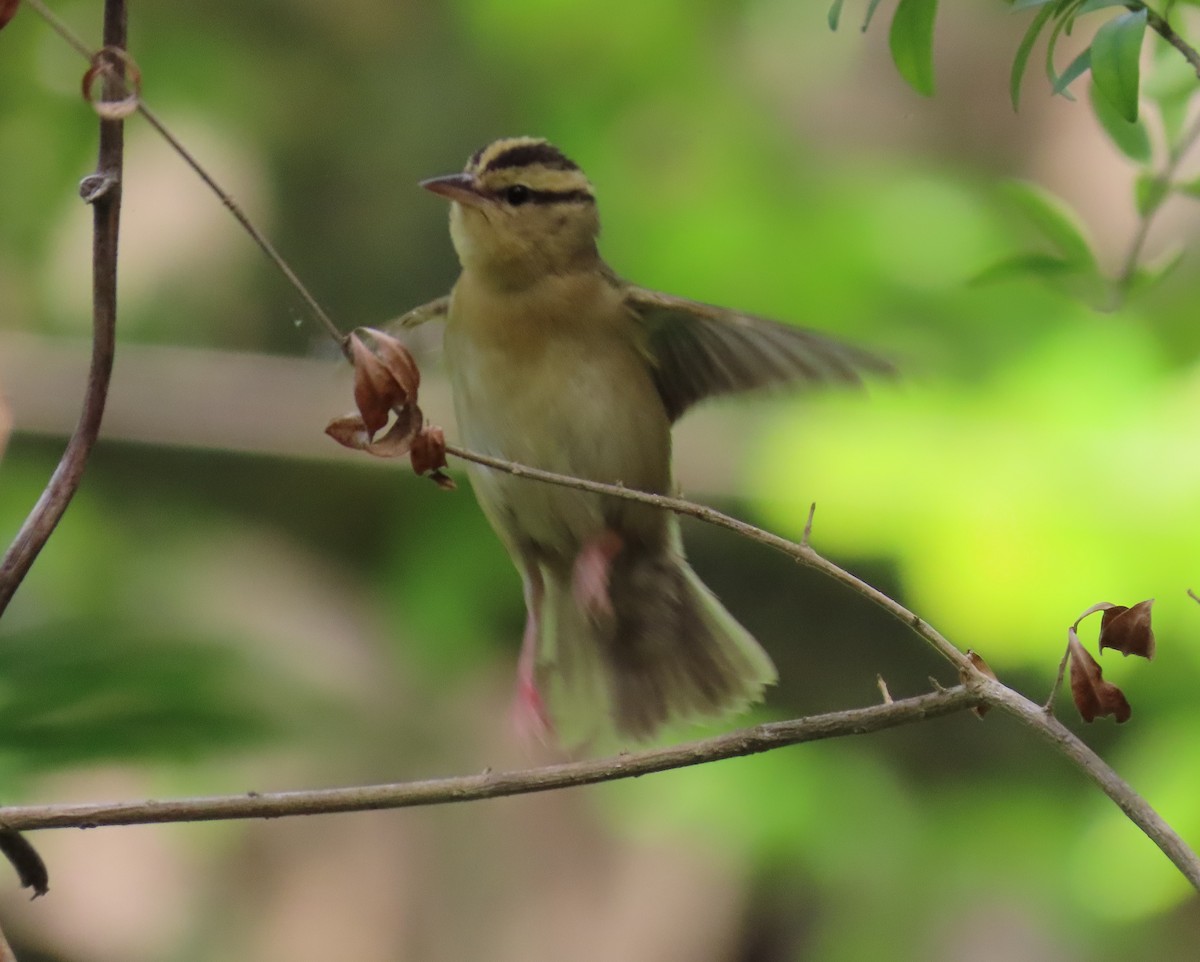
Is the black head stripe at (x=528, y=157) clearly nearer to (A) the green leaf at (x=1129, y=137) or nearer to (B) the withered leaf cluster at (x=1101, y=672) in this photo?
(A) the green leaf at (x=1129, y=137)

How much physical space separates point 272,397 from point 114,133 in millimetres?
1971

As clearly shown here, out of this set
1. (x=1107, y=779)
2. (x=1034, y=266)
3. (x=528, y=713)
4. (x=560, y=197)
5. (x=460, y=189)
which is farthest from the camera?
(x=560, y=197)

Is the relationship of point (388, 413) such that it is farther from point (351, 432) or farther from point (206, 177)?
point (206, 177)

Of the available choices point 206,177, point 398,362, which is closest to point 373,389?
point 398,362

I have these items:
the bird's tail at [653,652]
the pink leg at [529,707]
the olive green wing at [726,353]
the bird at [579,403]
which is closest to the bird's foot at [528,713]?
the pink leg at [529,707]

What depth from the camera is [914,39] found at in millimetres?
867

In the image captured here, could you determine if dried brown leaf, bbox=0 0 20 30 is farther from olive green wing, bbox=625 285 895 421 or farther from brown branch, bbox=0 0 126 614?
olive green wing, bbox=625 285 895 421

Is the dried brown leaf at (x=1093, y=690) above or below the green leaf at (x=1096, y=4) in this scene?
below

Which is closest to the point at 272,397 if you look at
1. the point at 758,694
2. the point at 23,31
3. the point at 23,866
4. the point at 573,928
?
the point at 23,31

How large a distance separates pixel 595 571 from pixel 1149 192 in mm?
649

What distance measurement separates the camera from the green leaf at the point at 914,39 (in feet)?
2.78

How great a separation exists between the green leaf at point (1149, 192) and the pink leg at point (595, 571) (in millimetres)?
615

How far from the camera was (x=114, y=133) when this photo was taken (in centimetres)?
78

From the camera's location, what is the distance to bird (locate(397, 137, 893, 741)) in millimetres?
1403
